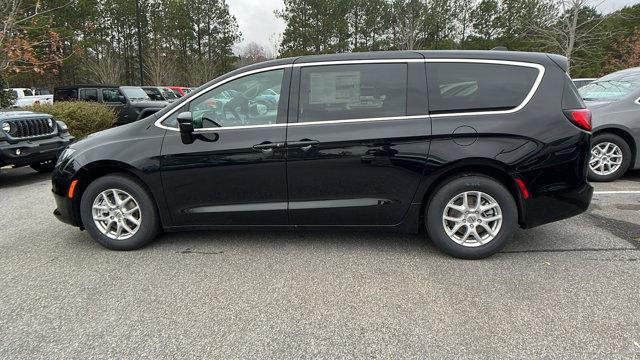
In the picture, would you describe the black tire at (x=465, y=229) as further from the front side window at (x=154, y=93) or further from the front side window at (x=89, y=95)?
the front side window at (x=154, y=93)

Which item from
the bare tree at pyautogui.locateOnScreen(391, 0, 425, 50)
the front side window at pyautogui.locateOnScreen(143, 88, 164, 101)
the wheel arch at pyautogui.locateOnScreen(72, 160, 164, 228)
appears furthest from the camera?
the bare tree at pyautogui.locateOnScreen(391, 0, 425, 50)

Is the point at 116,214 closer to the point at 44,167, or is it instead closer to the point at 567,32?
the point at 44,167

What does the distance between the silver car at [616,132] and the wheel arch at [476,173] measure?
11.5ft

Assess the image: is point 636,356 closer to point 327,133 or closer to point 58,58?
point 327,133

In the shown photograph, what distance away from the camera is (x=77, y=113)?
11.3 metres

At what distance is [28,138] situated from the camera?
7.22 m

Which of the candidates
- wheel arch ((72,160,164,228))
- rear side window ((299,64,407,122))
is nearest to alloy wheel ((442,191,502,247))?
rear side window ((299,64,407,122))

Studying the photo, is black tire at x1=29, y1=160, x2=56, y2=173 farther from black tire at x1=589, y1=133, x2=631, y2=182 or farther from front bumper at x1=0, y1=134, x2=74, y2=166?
black tire at x1=589, y1=133, x2=631, y2=182

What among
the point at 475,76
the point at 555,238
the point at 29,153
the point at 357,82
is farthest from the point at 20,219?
the point at 555,238

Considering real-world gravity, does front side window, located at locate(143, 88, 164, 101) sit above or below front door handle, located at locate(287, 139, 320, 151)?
above

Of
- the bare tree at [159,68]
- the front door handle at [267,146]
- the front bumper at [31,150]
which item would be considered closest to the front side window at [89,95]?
the front bumper at [31,150]

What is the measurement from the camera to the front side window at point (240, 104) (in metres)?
3.81

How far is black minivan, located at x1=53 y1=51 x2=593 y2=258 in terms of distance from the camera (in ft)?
11.7

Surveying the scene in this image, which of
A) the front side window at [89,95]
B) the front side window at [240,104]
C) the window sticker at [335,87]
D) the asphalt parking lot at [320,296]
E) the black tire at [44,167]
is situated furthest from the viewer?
the front side window at [89,95]
